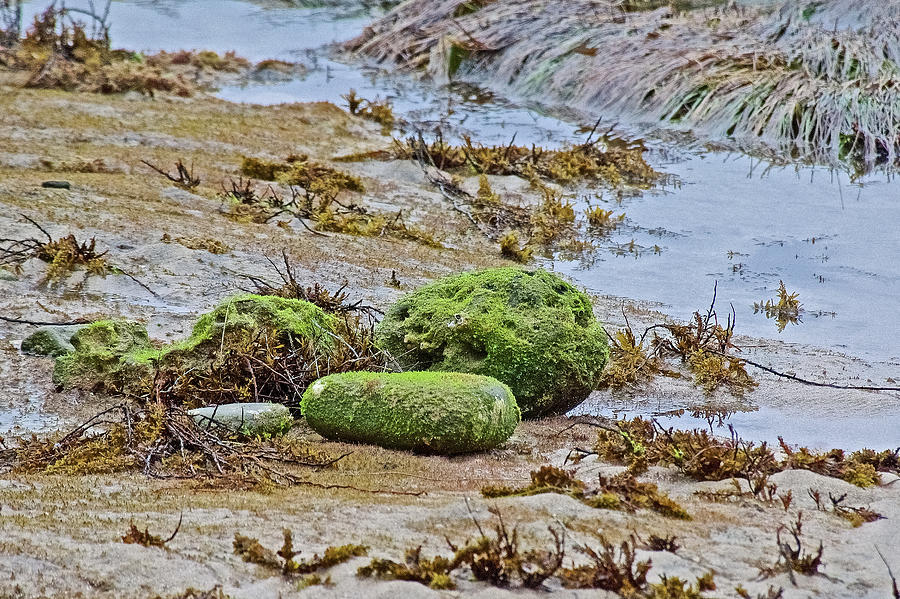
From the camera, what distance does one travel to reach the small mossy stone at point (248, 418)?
4.74 meters

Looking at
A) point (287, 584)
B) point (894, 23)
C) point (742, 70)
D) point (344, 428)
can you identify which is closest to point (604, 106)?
point (742, 70)

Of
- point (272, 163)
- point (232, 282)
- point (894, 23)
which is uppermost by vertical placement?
point (894, 23)

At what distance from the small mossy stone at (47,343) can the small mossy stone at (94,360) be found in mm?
149

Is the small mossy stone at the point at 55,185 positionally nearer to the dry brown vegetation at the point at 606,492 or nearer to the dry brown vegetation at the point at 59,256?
the dry brown vegetation at the point at 59,256

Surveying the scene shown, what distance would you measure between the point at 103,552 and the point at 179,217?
5265 millimetres

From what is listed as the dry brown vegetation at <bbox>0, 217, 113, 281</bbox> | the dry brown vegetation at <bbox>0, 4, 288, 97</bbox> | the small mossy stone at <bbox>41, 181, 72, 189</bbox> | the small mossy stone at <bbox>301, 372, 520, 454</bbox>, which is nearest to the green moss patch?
the small mossy stone at <bbox>301, 372, 520, 454</bbox>

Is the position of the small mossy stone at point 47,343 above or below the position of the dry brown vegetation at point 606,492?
above

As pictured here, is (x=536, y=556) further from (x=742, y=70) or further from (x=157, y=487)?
(x=742, y=70)

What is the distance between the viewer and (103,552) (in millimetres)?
3146

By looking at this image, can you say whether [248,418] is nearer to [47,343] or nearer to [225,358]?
[225,358]

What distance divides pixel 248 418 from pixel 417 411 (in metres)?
0.81

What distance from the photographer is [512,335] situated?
5199 millimetres

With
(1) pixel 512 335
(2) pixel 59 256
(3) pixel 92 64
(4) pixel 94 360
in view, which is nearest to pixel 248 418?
(4) pixel 94 360

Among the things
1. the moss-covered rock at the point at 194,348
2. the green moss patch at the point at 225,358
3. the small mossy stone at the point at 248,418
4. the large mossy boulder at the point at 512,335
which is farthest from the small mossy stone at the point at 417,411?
the moss-covered rock at the point at 194,348
